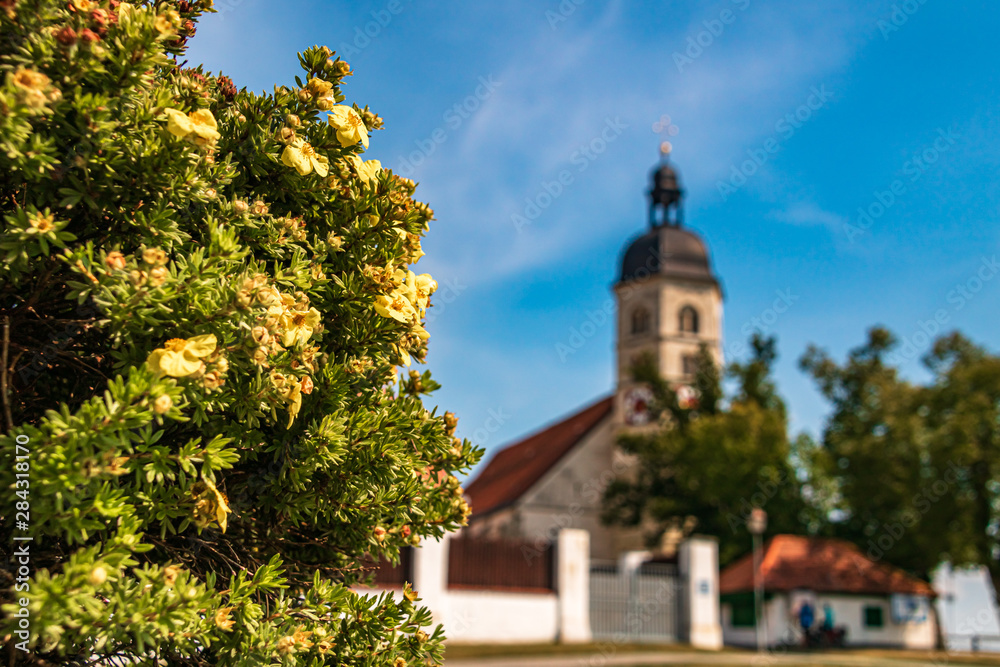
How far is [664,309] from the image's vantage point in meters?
47.5

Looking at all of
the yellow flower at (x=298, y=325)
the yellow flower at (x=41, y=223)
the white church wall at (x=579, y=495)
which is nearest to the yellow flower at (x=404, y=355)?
the yellow flower at (x=298, y=325)

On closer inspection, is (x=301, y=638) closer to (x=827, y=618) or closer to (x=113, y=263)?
(x=113, y=263)

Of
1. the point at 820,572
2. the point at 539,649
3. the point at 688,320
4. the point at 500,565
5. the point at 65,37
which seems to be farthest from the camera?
the point at 688,320

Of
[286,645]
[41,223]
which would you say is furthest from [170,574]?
[41,223]

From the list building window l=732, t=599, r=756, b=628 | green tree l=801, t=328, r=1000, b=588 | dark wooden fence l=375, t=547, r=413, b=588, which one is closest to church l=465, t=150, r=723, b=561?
green tree l=801, t=328, r=1000, b=588

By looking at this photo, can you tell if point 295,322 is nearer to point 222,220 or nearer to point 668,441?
point 222,220

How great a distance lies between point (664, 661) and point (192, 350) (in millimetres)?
17464

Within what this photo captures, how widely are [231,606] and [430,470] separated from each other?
125 cm

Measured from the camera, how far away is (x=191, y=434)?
2732mm

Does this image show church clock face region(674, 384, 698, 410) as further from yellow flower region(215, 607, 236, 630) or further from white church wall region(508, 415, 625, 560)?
yellow flower region(215, 607, 236, 630)

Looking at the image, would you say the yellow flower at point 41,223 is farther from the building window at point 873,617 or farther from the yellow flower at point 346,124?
the building window at point 873,617

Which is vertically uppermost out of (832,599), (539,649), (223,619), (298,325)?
(298,325)

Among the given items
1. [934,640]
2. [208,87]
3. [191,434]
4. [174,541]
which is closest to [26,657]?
[174,541]

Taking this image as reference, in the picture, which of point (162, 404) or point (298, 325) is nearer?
point (162, 404)
